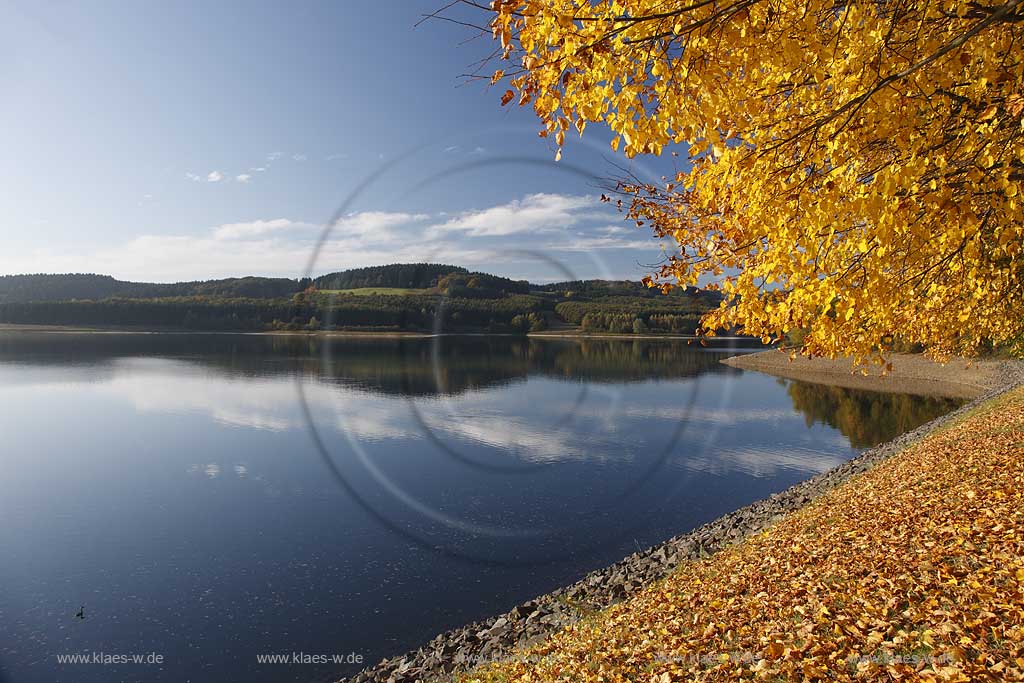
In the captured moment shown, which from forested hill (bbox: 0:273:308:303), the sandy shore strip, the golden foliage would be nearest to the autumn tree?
the golden foliage

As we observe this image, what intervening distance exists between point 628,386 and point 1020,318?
3424 cm

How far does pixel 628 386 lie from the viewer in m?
48.2

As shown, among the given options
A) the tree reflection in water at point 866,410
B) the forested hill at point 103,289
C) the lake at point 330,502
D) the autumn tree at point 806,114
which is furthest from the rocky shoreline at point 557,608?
the forested hill at point 103,289

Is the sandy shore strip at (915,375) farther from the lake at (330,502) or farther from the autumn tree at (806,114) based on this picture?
the autumn tree at (806,114)

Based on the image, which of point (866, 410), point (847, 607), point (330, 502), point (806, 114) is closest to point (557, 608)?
point (847, 607)

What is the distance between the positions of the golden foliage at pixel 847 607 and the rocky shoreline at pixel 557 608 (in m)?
0.89

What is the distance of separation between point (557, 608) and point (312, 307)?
103 metres

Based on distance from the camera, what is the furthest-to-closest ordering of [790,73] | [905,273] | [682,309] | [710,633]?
[682,309] → [905,273] → [710,633] → [790,73]

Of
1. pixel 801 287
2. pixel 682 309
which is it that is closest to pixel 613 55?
pixel 801 287

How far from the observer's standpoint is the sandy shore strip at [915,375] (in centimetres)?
4866

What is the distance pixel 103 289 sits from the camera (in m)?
162

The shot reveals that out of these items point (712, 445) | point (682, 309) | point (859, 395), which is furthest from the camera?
point (682, 309)

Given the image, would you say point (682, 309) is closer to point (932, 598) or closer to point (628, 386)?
point (628, 386)

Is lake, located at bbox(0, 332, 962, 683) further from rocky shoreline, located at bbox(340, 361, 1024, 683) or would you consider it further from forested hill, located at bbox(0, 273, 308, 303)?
forested hill, located at bbox(0, 273, 308, 303)
